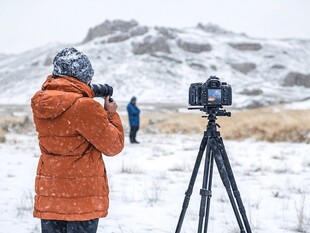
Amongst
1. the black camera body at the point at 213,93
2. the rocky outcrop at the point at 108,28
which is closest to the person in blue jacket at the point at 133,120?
the black camera body at the point at 213,93

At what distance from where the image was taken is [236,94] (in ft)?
251

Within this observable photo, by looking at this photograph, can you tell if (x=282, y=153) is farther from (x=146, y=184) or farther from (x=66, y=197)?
(x=66, y=197)

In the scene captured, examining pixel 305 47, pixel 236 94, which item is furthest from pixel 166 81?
pixel 305 47

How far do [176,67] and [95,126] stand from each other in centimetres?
9455

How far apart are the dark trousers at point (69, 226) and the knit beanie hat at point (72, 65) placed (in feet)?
2.75

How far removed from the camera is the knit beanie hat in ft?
9.27

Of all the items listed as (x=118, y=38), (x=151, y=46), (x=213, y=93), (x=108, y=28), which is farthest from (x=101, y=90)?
(x=108, y=28)

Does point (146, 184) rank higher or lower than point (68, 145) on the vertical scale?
lower

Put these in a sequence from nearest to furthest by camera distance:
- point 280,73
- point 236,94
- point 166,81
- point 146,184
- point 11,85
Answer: point 146,184
point 236,94
point 166,81
point 11,85
point 280,73

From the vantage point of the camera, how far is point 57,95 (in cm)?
270

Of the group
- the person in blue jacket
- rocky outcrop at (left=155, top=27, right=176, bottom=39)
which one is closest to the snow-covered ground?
the person in blue jacket

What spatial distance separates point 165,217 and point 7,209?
6.46 feet

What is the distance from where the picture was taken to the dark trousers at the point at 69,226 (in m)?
2.78

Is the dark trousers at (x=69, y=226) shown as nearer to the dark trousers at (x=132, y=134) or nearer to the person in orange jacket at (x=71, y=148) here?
the person in orange jacket at (x=71, y=148)
